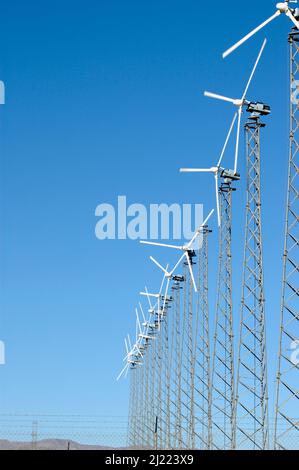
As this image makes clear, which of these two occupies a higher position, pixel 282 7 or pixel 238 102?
pixel 238 102

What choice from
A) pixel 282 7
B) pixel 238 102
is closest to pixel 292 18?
pixel 282 7

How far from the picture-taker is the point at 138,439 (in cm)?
12706

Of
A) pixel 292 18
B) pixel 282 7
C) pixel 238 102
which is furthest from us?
pixel 238 102

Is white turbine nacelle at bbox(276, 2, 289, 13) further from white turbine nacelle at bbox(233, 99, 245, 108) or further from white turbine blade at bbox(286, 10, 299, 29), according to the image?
white turbine nacelle at bbox(233, 99, 245, 108)

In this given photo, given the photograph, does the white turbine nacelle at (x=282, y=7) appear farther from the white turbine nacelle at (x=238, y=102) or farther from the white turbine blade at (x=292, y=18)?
the white turbine nacelle at (x=238, y=102)

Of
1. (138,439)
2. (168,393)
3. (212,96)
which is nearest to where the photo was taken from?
(212,96)

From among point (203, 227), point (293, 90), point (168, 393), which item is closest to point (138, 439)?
point (168, 393)

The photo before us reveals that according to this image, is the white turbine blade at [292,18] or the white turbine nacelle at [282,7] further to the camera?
the white turbine nacelle at [282,7]

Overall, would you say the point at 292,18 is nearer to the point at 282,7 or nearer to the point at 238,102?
the point at 282,7

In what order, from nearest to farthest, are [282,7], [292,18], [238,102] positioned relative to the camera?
[292,18]
[282,7]
[238,102]

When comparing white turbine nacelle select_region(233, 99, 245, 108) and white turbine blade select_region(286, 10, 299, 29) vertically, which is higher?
white turbine nacelle select_region(233, 99, 245, 108)

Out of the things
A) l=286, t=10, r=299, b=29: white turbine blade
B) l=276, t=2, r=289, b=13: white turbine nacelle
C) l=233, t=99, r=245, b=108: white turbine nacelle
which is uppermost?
l=233, t=99, r=245, b=108: white turbine nacelle
